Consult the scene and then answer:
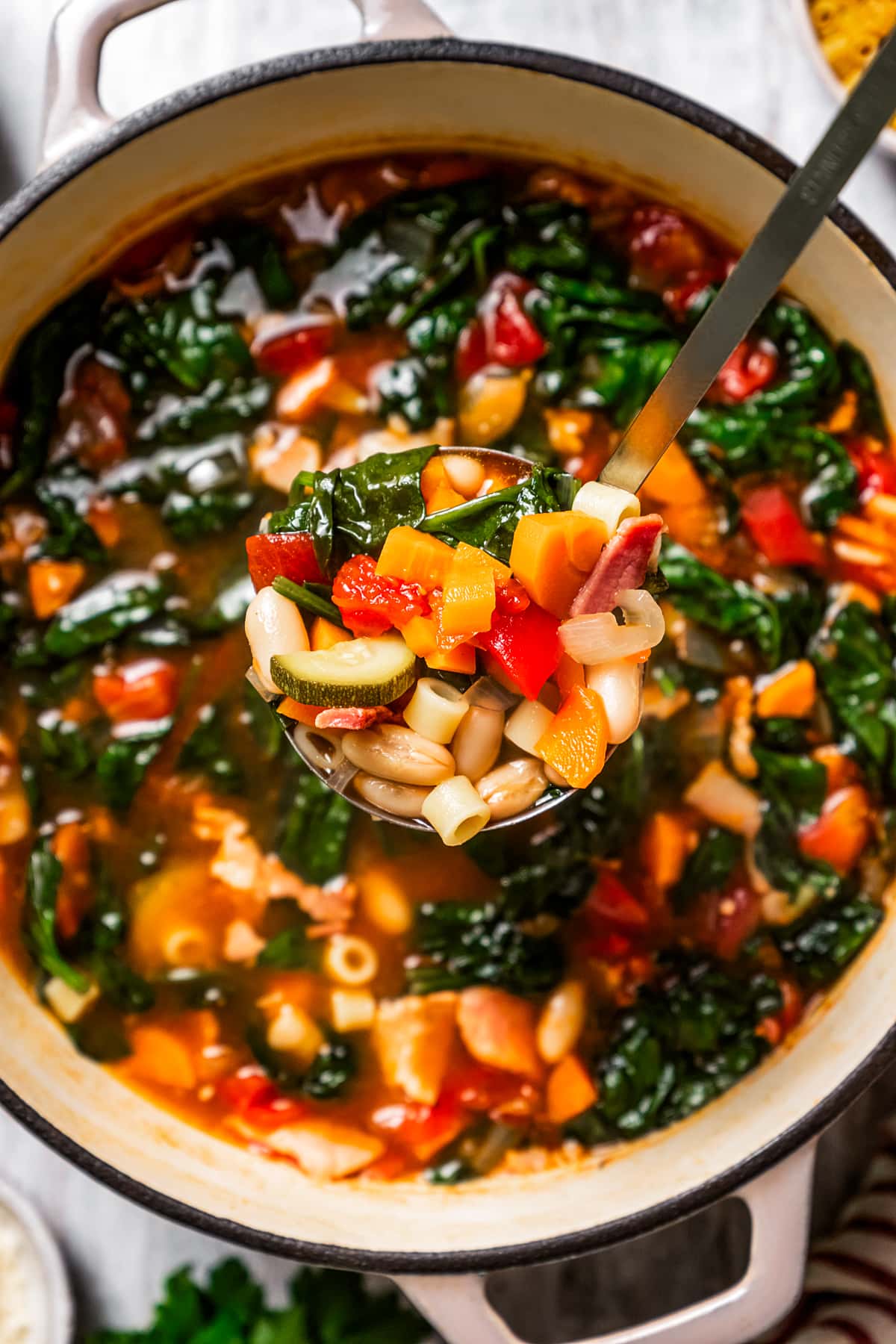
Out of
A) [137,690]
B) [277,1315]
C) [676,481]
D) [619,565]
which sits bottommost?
[277,1315]

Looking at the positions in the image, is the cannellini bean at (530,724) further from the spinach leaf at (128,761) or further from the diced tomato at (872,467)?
the diced tomato at (872,467)

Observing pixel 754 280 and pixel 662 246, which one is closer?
pixel 754 280

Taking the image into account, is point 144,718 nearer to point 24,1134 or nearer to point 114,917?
point 114,917

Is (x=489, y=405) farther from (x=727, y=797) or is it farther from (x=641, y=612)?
(x=727, y=797)

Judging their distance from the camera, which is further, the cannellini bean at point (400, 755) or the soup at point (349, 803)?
the soup at point (349, 803)

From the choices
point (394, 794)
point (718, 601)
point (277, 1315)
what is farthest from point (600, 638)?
point (277, 1315)

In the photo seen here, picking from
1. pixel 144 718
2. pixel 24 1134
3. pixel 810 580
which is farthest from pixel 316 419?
→ pixel 24 1134

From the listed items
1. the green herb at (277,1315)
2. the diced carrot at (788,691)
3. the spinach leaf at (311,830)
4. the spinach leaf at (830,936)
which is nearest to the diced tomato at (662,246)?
the diced carrot at (788,691)

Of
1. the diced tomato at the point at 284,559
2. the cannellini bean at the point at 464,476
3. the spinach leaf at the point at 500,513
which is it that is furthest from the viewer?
the cannellini bean at the point at 464,476
